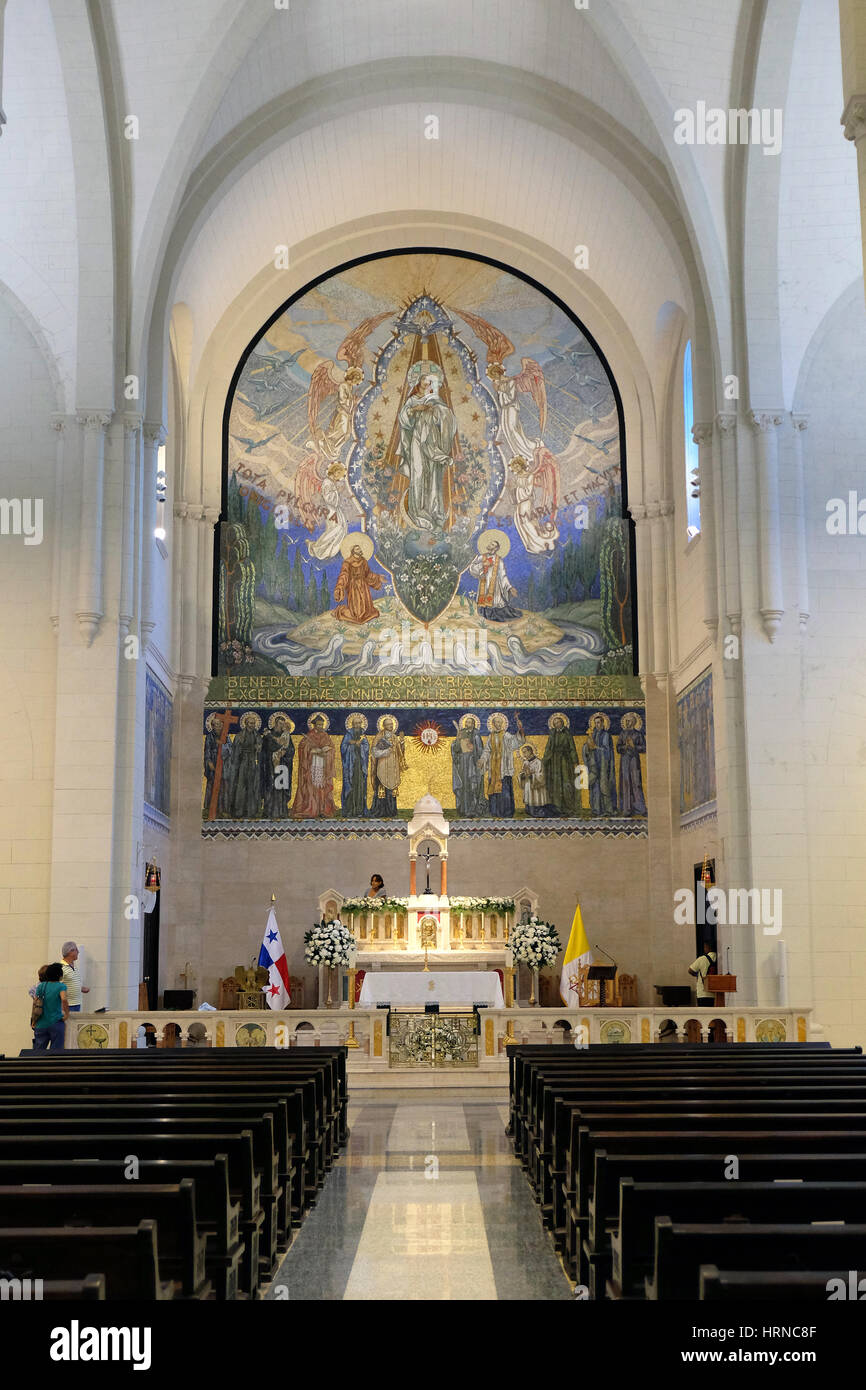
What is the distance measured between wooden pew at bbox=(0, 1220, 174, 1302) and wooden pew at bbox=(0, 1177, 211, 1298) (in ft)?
1.49

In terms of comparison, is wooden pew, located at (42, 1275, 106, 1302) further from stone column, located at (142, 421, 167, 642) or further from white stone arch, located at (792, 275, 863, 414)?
white stone arch, located at (792, 275, 863, 414)

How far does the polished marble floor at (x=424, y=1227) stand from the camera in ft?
21.7

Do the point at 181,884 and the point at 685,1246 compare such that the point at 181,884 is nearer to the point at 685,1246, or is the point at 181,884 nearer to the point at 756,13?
the point at 756,13

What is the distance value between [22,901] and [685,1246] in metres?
15.1

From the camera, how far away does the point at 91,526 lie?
17984 mm

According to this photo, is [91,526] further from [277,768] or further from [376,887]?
[376,887]

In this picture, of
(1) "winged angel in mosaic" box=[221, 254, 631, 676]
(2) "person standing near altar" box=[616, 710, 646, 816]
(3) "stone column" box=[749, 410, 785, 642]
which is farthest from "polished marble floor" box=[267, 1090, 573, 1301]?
(1) "winged angel in mosaic" box=[221, 254, 631, 676]

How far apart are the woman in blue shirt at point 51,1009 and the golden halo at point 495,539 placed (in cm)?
1506

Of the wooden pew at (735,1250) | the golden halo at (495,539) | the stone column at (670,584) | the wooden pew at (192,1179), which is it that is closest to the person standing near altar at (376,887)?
the stone column at (670,584)

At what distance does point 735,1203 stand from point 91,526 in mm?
15224

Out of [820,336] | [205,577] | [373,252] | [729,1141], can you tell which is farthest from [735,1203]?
[373,252]

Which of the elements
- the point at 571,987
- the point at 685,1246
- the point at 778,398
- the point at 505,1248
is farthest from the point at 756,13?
the point at 685,1246

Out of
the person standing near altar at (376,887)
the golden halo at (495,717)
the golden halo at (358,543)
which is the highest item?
the golden halo at (358,543)

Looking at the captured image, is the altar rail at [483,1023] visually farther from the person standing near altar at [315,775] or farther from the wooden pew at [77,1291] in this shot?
the wooden pew at [77,1291]
